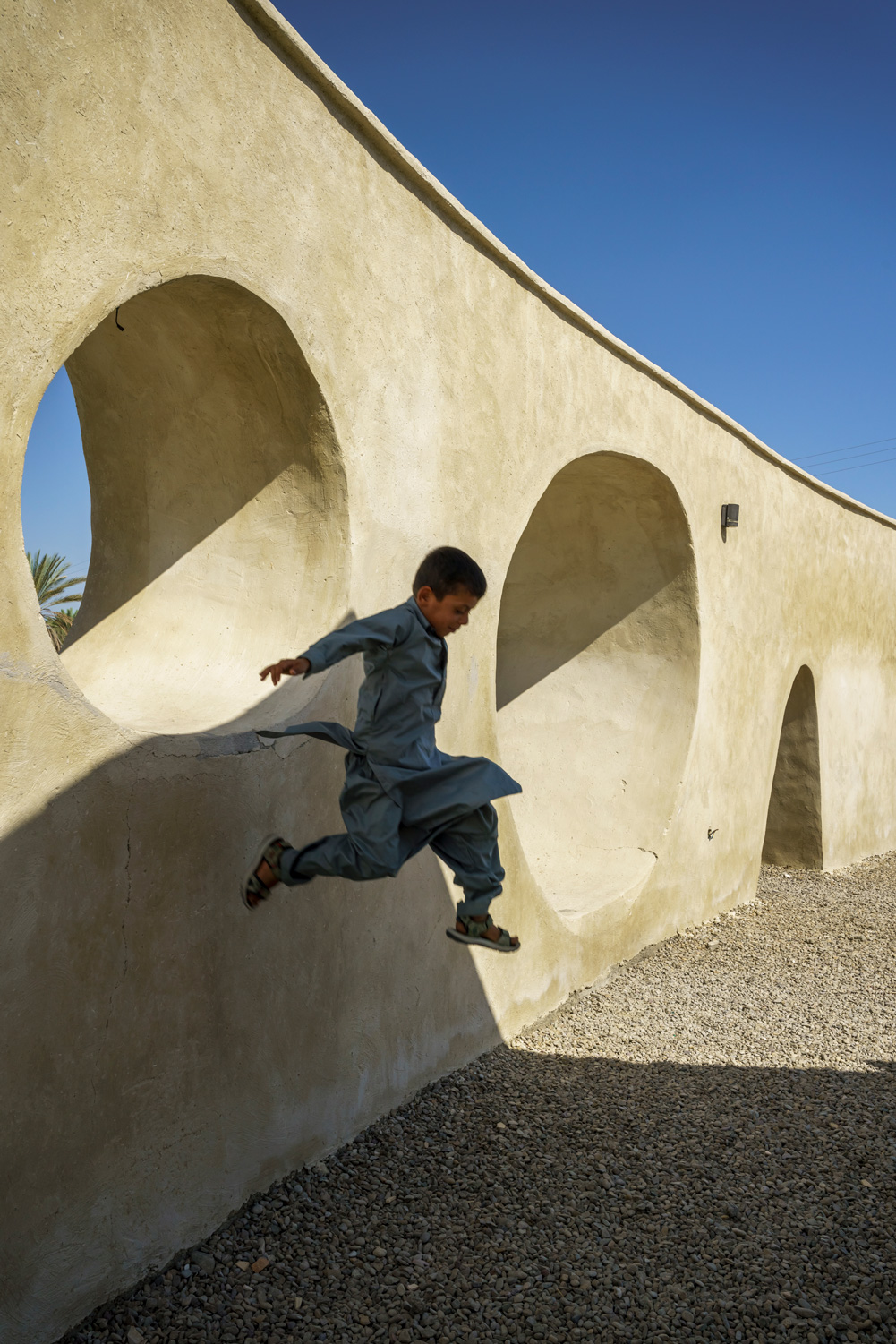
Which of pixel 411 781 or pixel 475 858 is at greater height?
pixel 411 781

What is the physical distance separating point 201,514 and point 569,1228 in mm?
2866

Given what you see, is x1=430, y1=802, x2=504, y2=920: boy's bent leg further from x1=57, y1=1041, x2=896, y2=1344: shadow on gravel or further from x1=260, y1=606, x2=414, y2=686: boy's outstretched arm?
x1=57, y1=1041, x2=896, y2=1344: shadow on gravel

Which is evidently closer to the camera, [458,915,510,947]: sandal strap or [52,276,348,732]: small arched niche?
[458,915,510,947]: sandal strap

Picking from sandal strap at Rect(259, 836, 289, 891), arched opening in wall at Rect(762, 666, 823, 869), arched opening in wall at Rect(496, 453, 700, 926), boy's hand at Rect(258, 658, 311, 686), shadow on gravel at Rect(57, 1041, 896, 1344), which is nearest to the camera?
boy's hand at Rect(258, 658, 311, 686)

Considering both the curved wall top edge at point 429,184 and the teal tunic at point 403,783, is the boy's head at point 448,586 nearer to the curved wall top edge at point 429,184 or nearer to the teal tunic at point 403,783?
the teal tunic at point 403,783

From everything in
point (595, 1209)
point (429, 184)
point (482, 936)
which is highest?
point (429, 184)

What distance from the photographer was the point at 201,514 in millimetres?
3688

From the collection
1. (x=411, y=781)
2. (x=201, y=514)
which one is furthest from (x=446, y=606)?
(x=201, y=514)

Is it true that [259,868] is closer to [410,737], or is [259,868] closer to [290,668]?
[410,737]

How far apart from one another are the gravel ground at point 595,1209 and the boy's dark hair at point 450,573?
6.92ft

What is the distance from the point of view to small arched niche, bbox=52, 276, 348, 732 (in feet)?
11.2

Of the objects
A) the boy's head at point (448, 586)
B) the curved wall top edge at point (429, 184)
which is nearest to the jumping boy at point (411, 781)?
the boy's head at point (448, 586)

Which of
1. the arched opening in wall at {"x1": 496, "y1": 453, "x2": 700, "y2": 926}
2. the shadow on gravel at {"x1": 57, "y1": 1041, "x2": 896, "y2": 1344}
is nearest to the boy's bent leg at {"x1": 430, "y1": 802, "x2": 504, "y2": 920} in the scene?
the shadow on gravel at {"x1": 57, "y1": 1041, "x2": 896, "y2": 1344}

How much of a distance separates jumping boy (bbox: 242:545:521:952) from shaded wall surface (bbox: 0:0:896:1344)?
0.38 m
